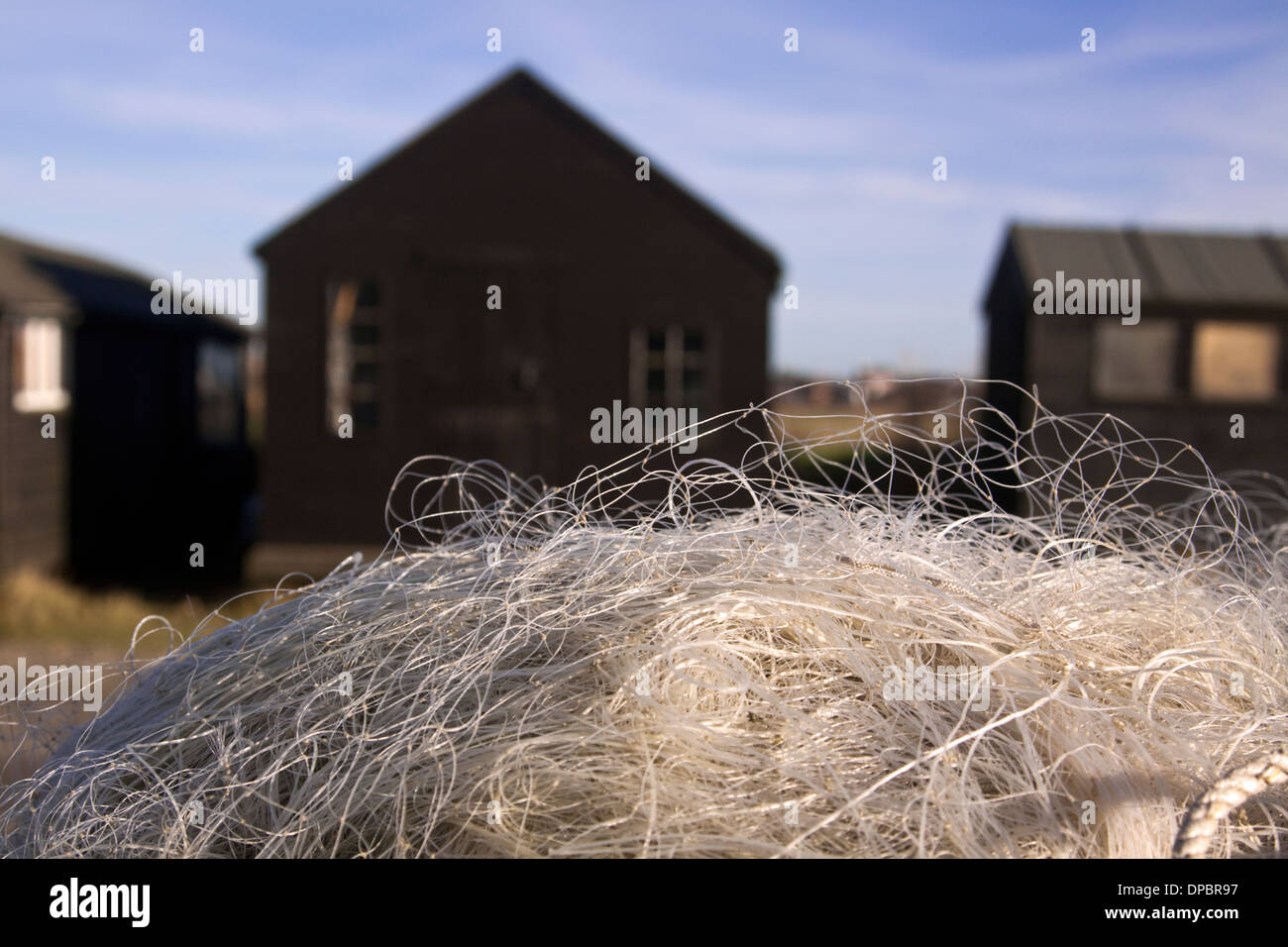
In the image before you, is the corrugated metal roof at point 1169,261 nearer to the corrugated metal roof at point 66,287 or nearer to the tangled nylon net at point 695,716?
the tangled nylon net at point 695,716

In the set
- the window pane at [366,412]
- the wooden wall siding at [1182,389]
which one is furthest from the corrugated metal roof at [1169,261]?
the window pane at [366,412]

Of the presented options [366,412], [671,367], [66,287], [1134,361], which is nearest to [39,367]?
[66,287]

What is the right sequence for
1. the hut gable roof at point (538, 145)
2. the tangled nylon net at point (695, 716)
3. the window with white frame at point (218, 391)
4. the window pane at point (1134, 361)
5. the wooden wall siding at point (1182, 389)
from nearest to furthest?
the tangled nylon net at point (695, 716) → the hut gable roof at point (538, 145) → the wooden wall siding at point (1182, 389) → the window pane at point (1134, 361) → the window with white frame at point (218, 391)

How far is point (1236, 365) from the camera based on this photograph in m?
12.5

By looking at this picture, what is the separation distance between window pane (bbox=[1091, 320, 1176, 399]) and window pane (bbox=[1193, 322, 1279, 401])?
0.40m

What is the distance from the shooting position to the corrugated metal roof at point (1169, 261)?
490 inches

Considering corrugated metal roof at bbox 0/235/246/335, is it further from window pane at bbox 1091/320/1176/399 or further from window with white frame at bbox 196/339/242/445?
window pane at bbox 1091/320/1176/399

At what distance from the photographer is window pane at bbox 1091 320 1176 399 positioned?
40.9ft

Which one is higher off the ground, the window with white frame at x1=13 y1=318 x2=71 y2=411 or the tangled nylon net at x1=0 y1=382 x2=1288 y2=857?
the window with white frame at x1=13 y1=318 x2=71 y2=411

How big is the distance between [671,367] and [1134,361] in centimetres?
576

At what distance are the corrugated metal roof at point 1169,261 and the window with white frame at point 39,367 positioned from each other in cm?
1254

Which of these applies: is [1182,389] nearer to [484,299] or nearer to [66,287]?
[484,299]

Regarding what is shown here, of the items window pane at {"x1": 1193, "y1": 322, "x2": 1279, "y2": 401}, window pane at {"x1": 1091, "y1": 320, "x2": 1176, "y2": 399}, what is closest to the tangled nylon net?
window pane at {"x1": 1091, "y1": 320, "x2": 1176, "y2": 399}

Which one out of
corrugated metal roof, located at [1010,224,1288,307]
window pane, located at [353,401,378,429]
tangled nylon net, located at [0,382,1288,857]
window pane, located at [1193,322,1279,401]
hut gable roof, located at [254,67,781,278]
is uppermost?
hut gable roof, located at [254,67,781,278]
